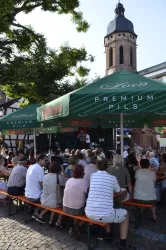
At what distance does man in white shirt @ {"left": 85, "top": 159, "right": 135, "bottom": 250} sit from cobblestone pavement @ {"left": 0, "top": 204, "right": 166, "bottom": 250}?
0.59 meters

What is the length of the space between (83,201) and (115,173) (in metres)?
1.21

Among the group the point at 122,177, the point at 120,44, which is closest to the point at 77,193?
the point at 122,177

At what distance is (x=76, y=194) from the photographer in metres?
5.23

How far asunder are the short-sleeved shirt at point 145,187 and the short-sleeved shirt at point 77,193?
51.8 inches

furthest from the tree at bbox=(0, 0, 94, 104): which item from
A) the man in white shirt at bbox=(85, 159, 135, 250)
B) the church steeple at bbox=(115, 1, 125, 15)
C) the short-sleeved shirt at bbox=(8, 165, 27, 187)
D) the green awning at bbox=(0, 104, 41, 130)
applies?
the church steeple at bbox=(115, 1, 125, 15)

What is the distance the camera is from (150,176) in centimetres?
597

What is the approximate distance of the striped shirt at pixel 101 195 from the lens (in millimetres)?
4629

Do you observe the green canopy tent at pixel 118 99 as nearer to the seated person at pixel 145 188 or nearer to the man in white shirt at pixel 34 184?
the seated person at pixel 145 188

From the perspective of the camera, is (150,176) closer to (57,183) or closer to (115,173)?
(115,173)

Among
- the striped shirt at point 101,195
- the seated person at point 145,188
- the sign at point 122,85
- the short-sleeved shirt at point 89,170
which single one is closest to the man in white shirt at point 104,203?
the striped shirt at point 101,195

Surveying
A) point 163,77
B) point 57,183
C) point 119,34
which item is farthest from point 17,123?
point 119,34

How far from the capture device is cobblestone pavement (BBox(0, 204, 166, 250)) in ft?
16.3

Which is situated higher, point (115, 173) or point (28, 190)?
point (115, 173)

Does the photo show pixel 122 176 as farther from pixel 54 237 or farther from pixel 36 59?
pixel 36 59
